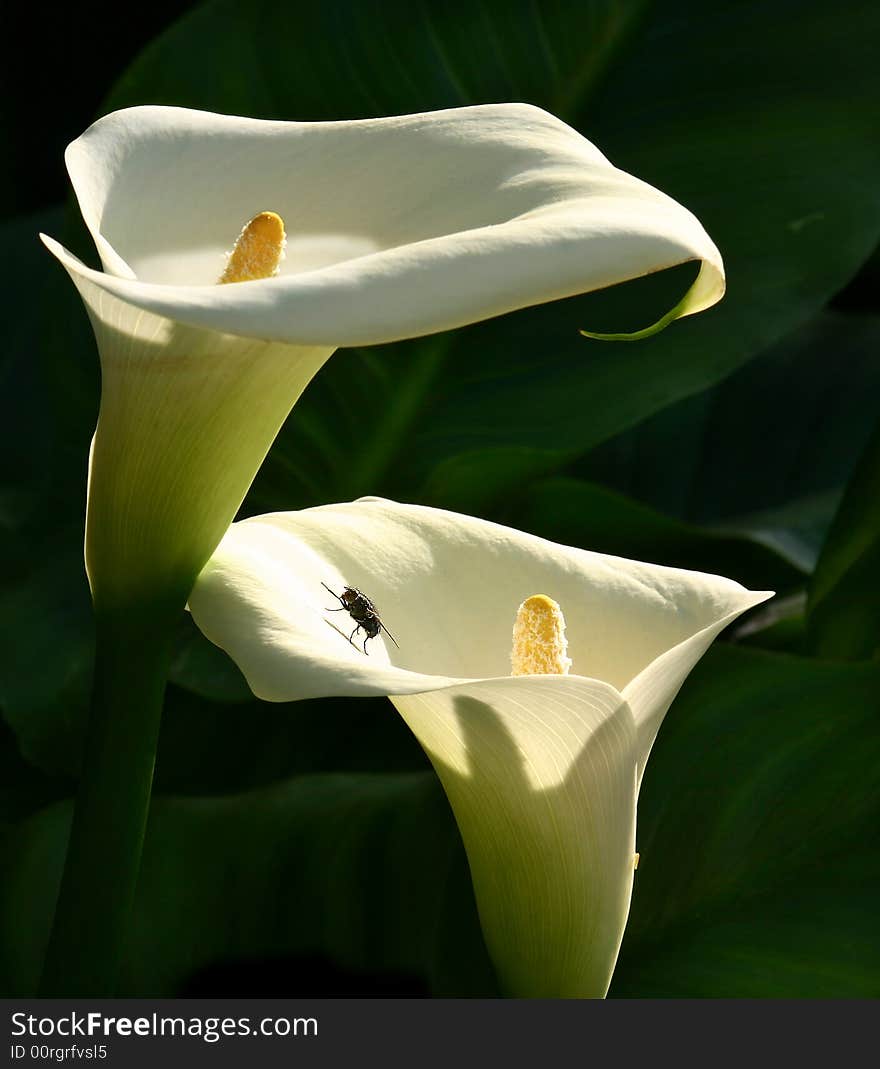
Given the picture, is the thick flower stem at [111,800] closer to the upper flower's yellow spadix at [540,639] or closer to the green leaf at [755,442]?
the upper flower's yellow spadix at [540,639]

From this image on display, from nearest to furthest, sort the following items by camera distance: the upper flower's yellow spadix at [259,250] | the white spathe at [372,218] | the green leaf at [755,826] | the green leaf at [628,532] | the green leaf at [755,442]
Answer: the white spathe at [372,218]
the upper flower's yellow spadix at [259,250]
the green leaf at [755,826]
the green leaf at [628,532]
the green leaf at [755,442]

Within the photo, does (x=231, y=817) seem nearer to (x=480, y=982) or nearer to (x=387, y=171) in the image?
(x=480, y=982)

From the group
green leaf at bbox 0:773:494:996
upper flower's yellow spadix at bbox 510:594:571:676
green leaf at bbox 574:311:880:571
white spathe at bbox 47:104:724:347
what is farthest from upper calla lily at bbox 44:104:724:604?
green leaf at bbox 574:311:880:571

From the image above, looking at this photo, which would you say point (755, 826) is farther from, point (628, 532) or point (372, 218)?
point (372, 218)

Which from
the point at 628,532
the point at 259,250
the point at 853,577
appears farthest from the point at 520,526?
the point at 259,250

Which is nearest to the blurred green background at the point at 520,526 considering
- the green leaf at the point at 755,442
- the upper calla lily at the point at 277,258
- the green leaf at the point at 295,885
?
the green leaf at the point at 295,885

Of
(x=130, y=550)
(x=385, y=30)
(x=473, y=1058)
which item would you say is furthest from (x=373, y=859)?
(x=385, y=30)
